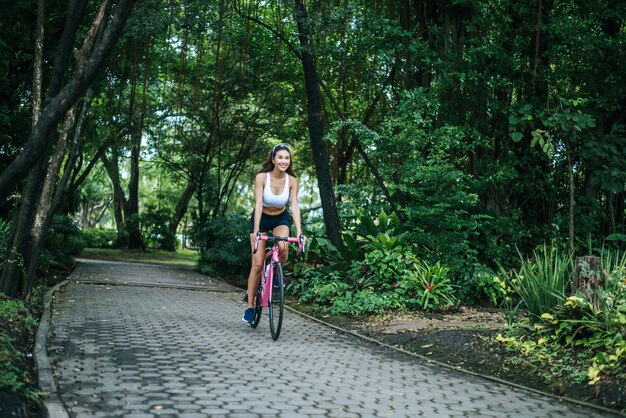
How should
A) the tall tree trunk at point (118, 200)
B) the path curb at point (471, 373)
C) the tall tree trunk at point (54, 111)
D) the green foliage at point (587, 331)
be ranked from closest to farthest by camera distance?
the path curb at point (471, 373) → the green foliage at point (587, 331) → the tall tree trunk at point (54, 111) → the tall tree trunk at point (118, 200)

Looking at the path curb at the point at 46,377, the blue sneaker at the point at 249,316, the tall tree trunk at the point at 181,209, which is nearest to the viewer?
the path curb at the point at 46,377

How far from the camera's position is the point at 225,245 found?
62.7ft

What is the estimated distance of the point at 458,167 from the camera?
512 inches

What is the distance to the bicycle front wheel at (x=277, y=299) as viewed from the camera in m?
7.66

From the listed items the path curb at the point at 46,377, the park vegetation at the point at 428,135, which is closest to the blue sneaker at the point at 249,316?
the park vegetation at the point at 428,135

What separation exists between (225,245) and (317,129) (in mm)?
7301

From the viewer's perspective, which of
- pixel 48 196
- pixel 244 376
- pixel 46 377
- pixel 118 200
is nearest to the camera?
pixel 46 377

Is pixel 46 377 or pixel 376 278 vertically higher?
pixel 376 278

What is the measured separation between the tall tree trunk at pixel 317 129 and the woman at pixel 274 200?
13.8 ft

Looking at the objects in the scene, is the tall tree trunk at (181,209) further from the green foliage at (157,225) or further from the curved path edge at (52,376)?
the curved path edge at (52,376)

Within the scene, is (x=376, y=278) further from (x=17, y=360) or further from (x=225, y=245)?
(x=225, y=245)

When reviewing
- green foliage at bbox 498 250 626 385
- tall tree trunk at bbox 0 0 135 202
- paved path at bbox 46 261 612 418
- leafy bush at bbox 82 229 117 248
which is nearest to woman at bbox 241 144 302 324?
paved path at bbox 46 261 612 418

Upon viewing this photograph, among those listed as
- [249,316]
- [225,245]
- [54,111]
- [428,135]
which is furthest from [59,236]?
[54,111]

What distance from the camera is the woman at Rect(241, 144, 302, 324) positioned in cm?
805
